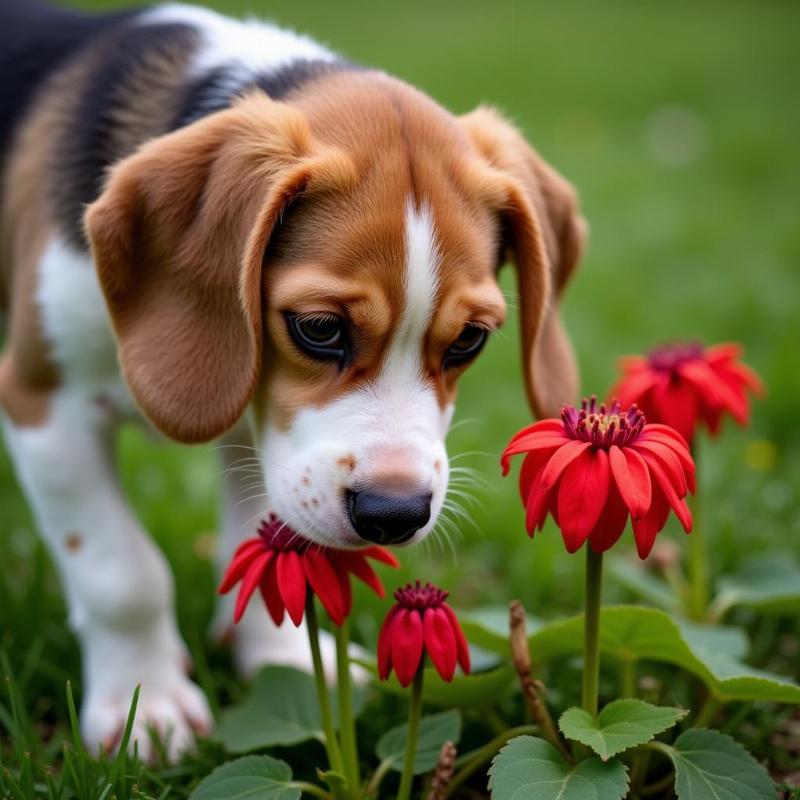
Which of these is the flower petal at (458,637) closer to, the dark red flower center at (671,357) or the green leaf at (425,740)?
the green leaf at (425,740)

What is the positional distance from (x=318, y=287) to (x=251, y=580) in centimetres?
66

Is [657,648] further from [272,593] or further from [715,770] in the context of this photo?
[272,593]

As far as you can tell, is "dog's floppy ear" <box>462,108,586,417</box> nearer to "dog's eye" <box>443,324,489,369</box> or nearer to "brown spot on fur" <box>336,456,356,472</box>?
"dog's eye" <box>443,324,489,369</box>

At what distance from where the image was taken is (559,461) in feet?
7.47

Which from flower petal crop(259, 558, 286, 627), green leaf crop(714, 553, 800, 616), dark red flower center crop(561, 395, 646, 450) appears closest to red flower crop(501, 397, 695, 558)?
dark red flower center crop(561, 395, 646, 450)

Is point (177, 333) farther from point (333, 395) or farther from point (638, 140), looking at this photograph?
point (638, 140)

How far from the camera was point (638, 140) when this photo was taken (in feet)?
33.7

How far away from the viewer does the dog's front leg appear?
10.5ft

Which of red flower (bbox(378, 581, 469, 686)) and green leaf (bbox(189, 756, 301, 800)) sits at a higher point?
red flower (bbox(378, 581, 469, 686))

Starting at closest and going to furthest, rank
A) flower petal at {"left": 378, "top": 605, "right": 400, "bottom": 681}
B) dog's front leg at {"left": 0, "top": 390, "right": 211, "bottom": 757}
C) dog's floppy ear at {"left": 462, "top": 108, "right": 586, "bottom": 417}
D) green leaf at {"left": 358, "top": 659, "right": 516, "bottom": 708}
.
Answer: flower petal at {"left": 378, "top": 605, "right": 400, "bottom": 681}
green leaf at {"left": 358, "top": 659, "right": 516, "bottom": 708}
dog's floppy ear at {"left": 462, "top": 108, "right": 586, "bottom": 417}
dog's front leg at {"left": 0, "top": 390, "right": 211, "bottom": 757}

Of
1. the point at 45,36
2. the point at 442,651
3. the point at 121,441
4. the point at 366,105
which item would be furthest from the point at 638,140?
the point at 442,651

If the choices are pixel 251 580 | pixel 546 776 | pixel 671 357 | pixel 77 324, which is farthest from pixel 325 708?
pixel 671 357

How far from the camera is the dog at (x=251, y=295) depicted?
263 centimetres

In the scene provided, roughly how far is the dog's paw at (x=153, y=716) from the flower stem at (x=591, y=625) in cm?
113
